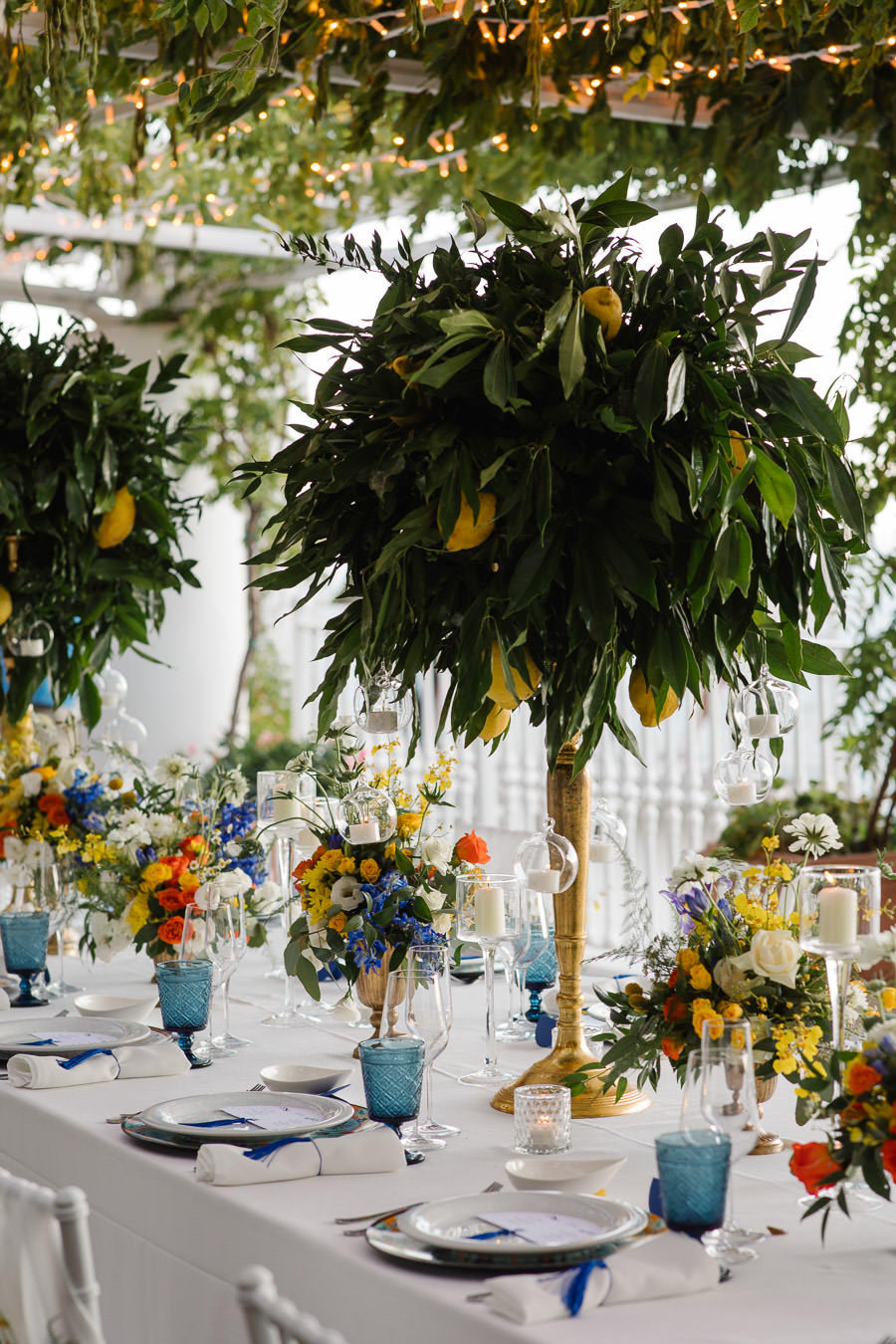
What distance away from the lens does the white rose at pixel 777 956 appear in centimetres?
157

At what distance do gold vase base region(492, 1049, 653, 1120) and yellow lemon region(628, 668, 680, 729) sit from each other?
0.43 metres

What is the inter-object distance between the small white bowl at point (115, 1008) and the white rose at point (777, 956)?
107 centimetres

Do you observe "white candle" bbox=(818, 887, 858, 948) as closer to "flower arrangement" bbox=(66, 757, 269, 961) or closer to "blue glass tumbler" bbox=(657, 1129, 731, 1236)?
"blue glass tumbler" bbox=(657, 1129, 731, 1236)

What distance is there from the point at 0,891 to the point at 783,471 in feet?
7.31

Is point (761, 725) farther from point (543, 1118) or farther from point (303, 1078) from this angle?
point (303, 1078)

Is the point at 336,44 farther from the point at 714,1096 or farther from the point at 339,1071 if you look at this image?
the point at 714,1096

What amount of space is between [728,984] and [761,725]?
1.21ft

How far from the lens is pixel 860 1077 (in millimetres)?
1256

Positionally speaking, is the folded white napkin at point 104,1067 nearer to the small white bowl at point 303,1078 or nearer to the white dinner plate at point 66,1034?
the white dinner plate at point 66,1034

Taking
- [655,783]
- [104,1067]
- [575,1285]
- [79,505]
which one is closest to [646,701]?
[575,1285]

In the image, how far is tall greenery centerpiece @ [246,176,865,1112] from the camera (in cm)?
158

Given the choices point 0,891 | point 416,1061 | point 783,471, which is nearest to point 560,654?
point 783,471

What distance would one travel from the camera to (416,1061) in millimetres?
1668

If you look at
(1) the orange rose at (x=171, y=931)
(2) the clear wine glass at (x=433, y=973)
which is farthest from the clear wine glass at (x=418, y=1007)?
(1) the orange rose at (x=171, y=931)
